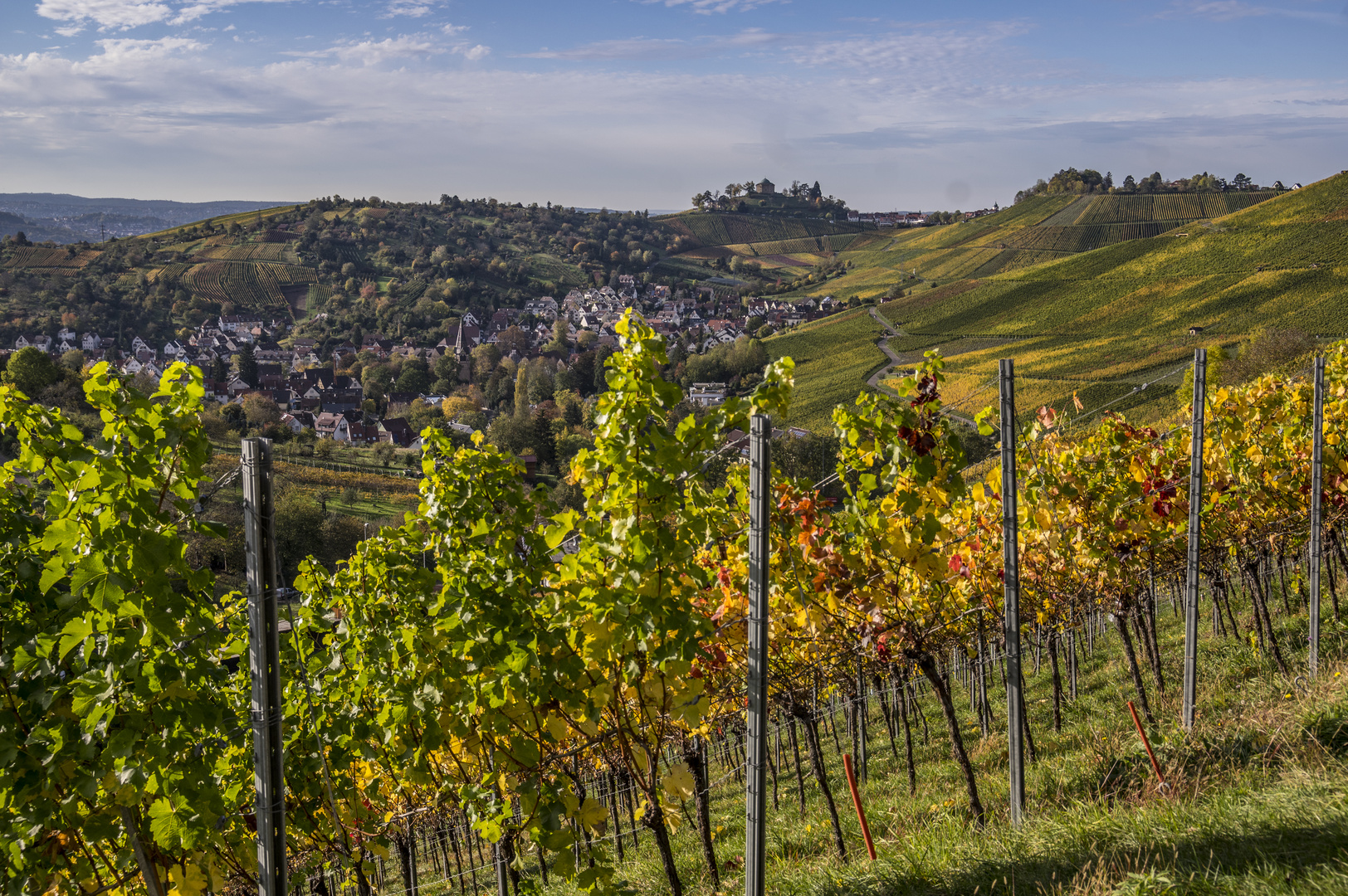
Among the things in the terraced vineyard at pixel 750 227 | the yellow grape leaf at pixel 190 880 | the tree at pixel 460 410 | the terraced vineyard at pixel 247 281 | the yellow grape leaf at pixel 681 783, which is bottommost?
the tree at pixel 460 410

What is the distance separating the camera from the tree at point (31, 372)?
154ft

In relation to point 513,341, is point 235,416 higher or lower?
lower

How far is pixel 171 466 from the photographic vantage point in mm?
2820

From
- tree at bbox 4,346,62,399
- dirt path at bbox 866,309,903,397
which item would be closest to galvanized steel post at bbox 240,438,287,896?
dirt path at bbox 866,309,903,397

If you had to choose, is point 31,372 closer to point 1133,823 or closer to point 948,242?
point 1133,823

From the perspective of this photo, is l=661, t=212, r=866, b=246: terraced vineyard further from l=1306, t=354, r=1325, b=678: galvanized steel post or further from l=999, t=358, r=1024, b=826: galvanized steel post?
l=999, t=358, r=1024, b=826: galvanized steel post

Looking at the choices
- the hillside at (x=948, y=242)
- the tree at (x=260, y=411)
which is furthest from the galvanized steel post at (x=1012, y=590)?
the hillside at (x=948, y=242)

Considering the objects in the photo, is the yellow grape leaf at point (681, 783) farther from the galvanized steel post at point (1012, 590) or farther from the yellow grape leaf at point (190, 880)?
the yellow grape leaf at point (190, 880)

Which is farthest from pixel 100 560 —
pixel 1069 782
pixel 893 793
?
pixel 893 793

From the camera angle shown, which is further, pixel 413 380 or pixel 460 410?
pixel 413 380

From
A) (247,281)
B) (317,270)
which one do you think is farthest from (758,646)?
(317,270)

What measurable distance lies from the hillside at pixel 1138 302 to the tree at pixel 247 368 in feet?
170

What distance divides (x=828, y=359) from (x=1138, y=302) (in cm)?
2445

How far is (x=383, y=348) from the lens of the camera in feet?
329
